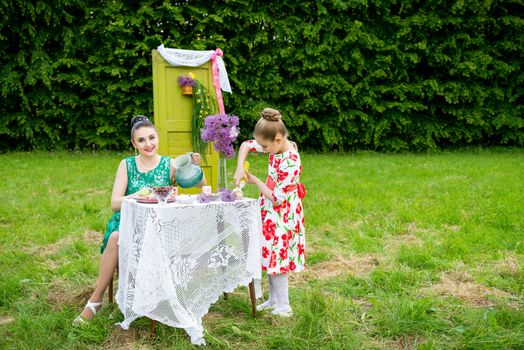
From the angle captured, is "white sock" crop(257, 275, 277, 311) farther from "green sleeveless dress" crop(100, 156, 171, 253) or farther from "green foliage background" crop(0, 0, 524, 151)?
"green foliage background" crop(0, 0, 524, 151)

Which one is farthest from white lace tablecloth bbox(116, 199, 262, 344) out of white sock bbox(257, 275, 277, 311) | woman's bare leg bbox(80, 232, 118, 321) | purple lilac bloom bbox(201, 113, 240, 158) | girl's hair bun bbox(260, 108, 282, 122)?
girl's hair bun bbox(260, 108, 282, 122)

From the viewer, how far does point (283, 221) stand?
3.31 m

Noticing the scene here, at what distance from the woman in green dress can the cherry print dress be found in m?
0.50

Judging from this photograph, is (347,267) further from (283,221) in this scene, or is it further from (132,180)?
(132,180)

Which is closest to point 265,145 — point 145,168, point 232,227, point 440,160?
point 232,227

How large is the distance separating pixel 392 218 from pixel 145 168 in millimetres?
3133

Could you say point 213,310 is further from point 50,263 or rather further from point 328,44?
point 328,44

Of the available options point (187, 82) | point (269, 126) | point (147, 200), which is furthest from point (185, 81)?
point (147, 200)

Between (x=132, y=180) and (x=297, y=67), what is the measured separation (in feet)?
25.2

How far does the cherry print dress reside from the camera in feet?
10.8

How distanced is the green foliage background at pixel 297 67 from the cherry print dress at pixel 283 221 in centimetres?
691

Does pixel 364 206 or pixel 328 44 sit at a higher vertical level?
pixel 328 44

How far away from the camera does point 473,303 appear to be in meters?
3.47

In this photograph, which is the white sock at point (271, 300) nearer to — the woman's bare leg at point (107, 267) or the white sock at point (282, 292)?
the white sock at point (282, 292)
